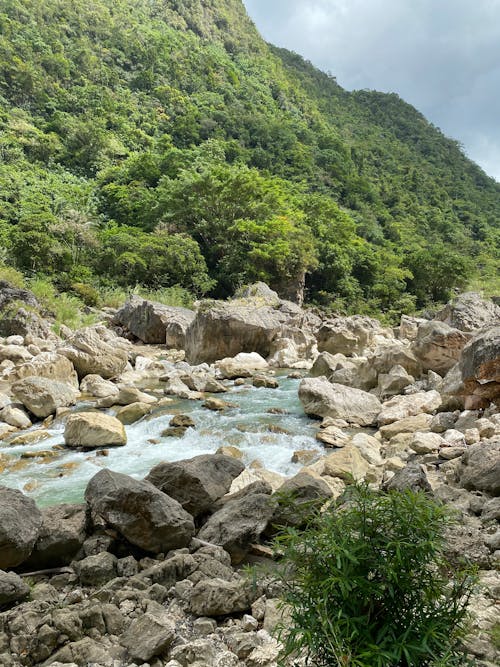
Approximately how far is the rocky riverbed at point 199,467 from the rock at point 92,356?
0.06 meters

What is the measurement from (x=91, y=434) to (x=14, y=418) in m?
2.26

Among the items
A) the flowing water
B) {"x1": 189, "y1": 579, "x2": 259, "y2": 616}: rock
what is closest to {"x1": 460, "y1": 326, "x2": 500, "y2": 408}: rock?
the flowing water

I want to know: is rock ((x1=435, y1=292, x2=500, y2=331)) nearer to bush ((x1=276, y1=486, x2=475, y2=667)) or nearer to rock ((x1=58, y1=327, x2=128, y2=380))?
rock ((x1=58, y1=327, x2=128, y2=380))

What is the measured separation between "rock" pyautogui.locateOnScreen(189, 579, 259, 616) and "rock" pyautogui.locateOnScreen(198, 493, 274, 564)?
87 centimetres

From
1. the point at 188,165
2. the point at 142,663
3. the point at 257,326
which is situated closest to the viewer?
the point at 142,663

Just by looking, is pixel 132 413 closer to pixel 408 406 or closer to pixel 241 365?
pixel 408 406

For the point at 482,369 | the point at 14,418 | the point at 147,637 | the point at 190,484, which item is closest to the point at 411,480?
the point at 190,484

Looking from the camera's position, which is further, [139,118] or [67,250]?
[139,118]

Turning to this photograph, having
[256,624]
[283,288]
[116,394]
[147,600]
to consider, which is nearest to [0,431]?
[116,394]

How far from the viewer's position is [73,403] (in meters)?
11.2

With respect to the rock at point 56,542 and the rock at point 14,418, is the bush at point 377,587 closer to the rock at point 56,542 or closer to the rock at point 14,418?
the rock at point 56,542

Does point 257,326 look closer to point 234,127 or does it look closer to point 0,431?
point 0,431

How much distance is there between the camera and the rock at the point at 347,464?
22.8 ft

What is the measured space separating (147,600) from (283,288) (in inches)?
1207
